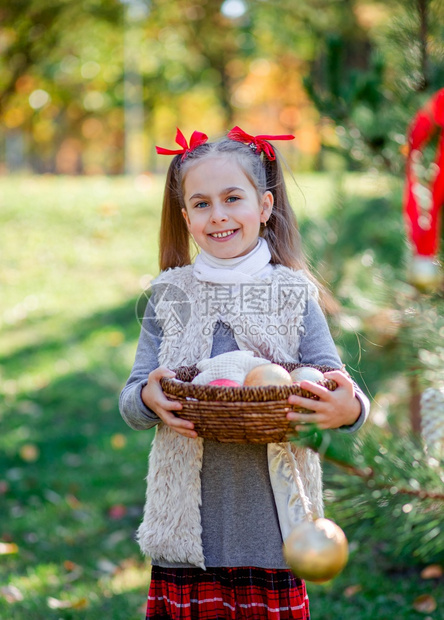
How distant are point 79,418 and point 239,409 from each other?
158 inches

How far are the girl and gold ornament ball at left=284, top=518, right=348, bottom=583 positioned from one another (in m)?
0.49

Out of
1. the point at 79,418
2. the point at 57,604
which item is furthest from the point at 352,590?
the point at 79,418

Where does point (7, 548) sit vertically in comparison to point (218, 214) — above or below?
below

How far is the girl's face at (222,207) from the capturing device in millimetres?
1886

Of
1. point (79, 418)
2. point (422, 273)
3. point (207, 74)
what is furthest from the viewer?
A: point (207, 74)

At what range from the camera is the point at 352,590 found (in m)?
3.15

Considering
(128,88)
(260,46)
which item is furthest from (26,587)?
(128,88)

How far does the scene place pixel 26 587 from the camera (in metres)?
3.20

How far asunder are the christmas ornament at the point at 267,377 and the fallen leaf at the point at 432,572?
2.03 meters

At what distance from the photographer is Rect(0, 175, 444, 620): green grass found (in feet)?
10.3

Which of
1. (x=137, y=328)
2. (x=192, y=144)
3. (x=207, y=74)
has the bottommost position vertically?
(x=192, y=144)

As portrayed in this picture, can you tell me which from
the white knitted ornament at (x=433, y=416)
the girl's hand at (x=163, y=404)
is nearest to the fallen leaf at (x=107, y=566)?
the white knitted ornament at (x=433, y=416)

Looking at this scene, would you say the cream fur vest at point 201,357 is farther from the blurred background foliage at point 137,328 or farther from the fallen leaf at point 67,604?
the fallen leaf at point 67,604

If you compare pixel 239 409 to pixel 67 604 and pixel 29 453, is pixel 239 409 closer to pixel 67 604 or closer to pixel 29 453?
pixel 67 604
